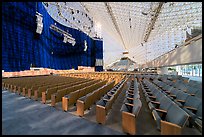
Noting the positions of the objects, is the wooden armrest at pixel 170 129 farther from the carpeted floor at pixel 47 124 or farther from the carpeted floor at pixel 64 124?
the carpeted floor at pixel 47 124

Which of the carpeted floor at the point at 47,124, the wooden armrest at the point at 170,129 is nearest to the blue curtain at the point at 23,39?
the carpeted floor at the point at 47,124

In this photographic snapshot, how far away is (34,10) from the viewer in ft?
63.5

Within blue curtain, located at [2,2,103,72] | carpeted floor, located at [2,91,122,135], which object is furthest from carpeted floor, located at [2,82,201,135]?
blue curtain, located at [2,2,103,72]

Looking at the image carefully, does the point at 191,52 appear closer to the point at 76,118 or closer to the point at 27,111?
the point at 76,118

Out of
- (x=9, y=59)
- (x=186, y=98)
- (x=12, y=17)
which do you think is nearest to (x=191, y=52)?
(x=186, y=98)

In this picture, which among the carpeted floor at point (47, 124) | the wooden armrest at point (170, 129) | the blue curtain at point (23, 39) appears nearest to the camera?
the wooden armrest at point (170, 129)

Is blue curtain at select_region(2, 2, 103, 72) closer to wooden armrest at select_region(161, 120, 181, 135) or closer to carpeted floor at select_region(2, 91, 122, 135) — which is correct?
carpeted floor at select_region(2, 91, 122, 135)

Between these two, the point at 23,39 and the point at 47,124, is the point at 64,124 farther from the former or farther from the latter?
the point at 23,39

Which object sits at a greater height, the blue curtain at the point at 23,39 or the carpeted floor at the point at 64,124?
the blue curtain at the point at 23,39

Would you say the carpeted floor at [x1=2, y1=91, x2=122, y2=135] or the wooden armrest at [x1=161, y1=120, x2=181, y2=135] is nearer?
the wooden armrest at [x1=161, y1=120, x2=181, y2=135]

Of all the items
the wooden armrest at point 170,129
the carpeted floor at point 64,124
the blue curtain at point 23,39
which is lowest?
the carpeted floor at point 64,124

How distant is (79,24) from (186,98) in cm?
3586

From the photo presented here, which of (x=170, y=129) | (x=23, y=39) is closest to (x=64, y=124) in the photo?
(x=170, y=129)

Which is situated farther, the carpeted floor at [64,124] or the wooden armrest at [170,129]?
the carpeted floor at [64,124]
